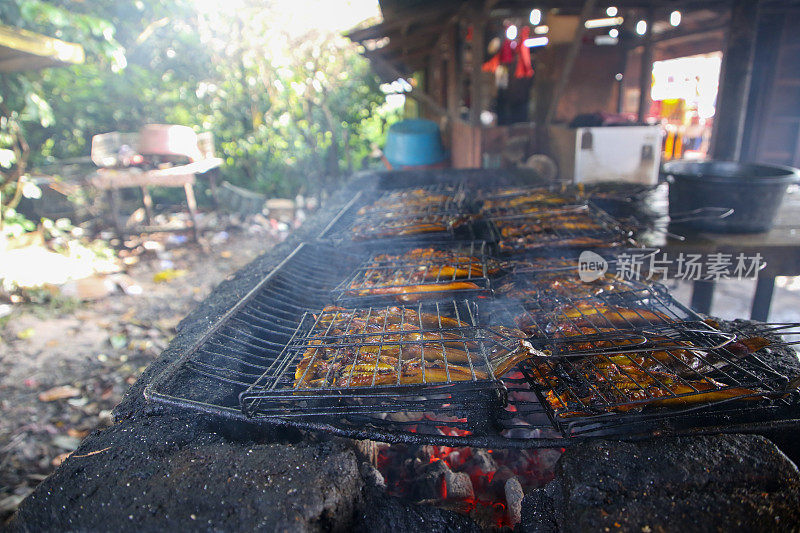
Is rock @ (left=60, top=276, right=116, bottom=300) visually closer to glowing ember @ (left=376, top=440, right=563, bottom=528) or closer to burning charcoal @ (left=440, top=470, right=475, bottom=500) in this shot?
glowing ember @ (left=376, top=440, right=563, bottom=528)

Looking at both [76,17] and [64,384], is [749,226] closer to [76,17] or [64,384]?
[64,384]

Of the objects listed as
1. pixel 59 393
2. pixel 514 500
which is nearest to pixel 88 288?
pixel 59 393

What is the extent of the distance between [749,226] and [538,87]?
6048 mm

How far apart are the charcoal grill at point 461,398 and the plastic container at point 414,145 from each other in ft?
23.9

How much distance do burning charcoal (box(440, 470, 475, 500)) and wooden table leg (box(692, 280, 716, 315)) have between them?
3961mm

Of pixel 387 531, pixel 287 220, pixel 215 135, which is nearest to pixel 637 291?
pixel 387 531

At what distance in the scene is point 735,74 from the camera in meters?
5.98

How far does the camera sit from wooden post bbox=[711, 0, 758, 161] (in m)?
5.88

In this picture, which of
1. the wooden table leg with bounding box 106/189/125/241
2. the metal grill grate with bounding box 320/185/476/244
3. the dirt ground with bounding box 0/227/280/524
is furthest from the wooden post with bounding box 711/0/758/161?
the wooden table leg with bounding box 106/189/125/241

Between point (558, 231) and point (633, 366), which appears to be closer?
point (633, 366)

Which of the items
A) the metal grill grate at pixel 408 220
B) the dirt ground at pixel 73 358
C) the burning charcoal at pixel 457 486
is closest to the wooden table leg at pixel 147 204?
the dirt ground at pixel 73 358

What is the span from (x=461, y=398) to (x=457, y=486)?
68cm

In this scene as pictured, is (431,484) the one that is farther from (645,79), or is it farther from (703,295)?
(645,79)

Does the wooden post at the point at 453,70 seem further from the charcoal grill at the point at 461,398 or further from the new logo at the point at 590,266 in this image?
the charcoal grill at the point at 461,398
